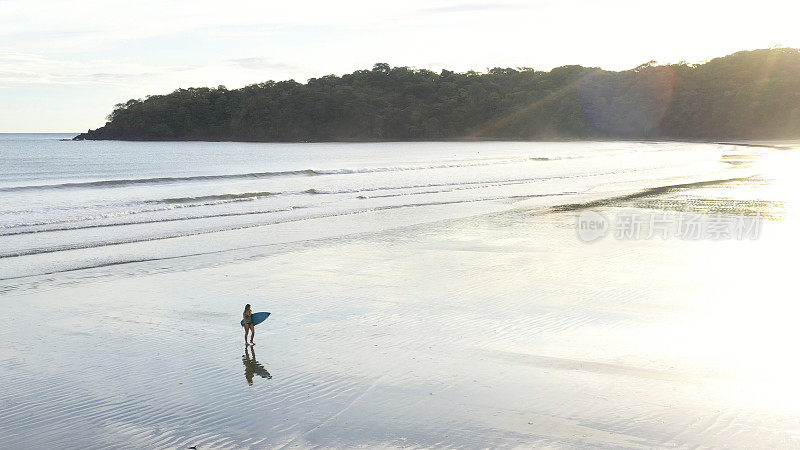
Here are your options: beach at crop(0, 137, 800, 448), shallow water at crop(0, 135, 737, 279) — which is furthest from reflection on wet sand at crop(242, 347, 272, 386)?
shallow water at crop(0, 135, 737, 279)

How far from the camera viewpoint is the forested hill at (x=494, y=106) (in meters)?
133

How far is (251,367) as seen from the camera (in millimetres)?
8523

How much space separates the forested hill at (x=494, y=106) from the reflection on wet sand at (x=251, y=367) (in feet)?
431

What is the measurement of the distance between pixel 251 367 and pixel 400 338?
2.07 meters

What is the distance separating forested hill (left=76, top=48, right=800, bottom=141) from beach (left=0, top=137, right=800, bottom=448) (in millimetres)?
123704

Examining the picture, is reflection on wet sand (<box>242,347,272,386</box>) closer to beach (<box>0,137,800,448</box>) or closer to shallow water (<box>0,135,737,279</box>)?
beach (<box>0,137,800,448</box>)

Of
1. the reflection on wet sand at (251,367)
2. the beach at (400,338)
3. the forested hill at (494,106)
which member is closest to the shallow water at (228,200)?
the beach at (400,338)

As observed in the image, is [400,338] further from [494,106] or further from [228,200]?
[494,106]

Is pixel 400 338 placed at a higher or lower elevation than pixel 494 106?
lower

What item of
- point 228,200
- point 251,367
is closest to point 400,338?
point 251,367

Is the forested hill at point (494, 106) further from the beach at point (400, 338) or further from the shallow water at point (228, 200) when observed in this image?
the beach at point (400, 338)

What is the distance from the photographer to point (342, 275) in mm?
14031

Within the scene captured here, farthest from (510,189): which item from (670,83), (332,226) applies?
(670,83)

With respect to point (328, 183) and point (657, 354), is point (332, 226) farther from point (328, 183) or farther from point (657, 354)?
point (328, 183)
